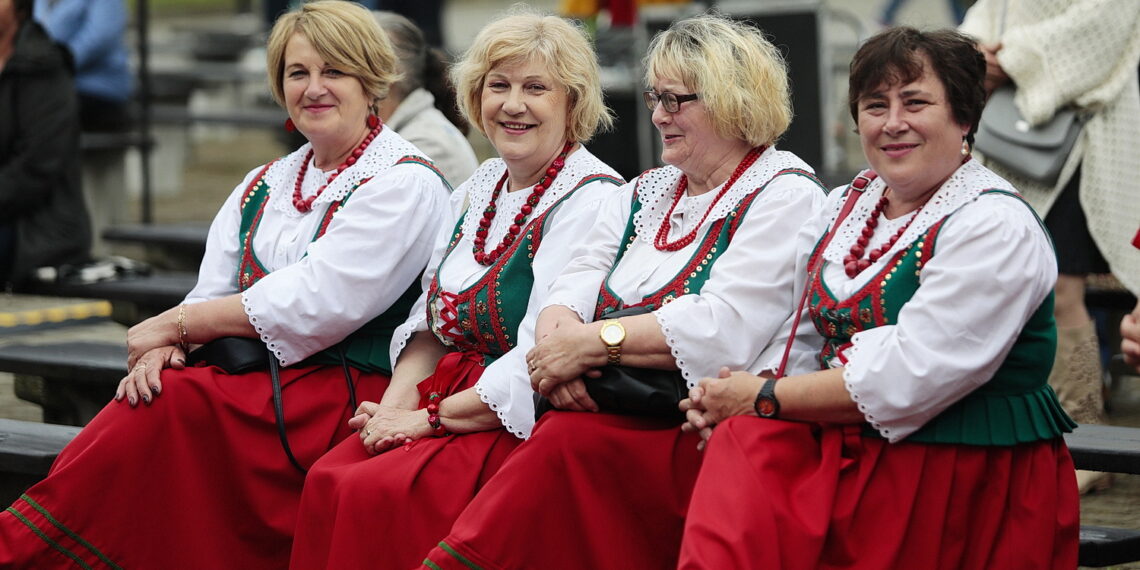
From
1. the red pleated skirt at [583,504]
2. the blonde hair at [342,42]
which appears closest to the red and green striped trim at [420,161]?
the blonde hair at [342,42]

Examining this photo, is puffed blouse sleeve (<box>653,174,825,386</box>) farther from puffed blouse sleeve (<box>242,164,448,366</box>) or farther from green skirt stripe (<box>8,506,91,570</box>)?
green skirt stripe (<box>8,506,91,570</box>)

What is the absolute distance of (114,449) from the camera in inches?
154

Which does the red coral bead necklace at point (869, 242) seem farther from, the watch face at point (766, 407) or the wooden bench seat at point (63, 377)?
the wooden bench seat at point (63, 377)

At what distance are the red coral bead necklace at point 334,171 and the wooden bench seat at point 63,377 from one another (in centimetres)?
103

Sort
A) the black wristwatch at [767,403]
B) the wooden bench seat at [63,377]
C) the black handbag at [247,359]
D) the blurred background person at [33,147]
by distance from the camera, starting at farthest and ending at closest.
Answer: the blurred background person at [33,147]
the wooden bench seat at [63,377]
the black handbag at [247,359]
the black wristwatch at [767,403]

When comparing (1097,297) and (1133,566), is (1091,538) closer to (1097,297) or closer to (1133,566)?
(1133,566)

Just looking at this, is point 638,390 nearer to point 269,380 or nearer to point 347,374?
point 347,374

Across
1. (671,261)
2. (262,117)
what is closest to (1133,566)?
(671,261)

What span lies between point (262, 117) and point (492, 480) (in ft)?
22.9

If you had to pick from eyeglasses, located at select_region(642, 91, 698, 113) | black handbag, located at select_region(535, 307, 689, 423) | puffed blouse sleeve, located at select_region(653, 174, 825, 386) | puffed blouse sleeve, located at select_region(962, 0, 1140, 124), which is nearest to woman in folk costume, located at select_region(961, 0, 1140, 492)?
puffed blouse sleeve, located at select_region(962, 0, 1140, 124)

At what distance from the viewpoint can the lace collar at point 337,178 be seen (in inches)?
162

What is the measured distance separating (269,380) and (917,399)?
71.9 inches

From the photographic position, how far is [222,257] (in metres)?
4.37

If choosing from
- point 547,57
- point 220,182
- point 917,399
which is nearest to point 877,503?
point 917,399
